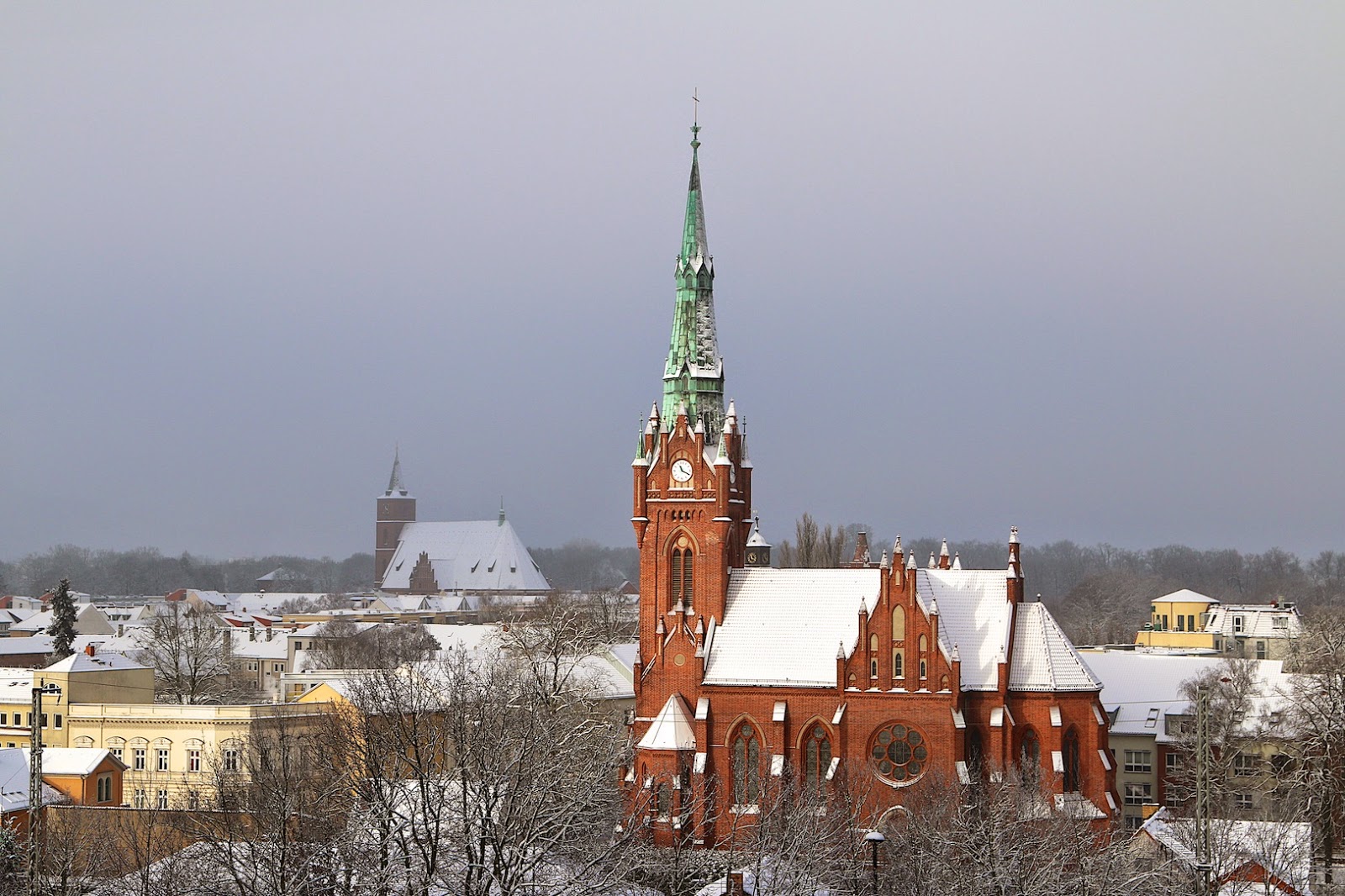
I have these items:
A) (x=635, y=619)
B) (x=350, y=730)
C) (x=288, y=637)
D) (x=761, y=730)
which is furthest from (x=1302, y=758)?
Result: (x=288, y=637)

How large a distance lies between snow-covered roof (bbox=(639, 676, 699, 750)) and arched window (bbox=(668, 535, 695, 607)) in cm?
492

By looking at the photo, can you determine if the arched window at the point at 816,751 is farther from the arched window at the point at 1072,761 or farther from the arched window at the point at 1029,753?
the arched window at the point at 1072,761

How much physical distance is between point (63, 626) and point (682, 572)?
92.9 meters

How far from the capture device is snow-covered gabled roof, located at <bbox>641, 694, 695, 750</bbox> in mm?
68750

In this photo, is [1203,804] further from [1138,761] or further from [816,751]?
[1138,761]

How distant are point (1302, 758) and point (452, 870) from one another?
41.9 metres

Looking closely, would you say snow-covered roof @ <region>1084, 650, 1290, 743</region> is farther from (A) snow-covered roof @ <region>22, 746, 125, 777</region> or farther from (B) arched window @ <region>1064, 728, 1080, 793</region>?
(A) snow-covered roof @ <region>22, 746, 125, 777</region>

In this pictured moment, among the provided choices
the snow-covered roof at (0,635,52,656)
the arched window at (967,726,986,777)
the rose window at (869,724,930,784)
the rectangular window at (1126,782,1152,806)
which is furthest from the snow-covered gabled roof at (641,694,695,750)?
→ the snow-covered roof at (0,635,52,656)

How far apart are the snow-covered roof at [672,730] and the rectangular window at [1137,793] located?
2878 cm

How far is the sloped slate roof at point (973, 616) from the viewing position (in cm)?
6762

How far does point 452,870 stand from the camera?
38875 millimetres

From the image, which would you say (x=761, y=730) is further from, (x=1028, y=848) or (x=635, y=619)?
(x=635, y=619)

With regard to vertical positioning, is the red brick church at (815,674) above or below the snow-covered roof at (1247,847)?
above

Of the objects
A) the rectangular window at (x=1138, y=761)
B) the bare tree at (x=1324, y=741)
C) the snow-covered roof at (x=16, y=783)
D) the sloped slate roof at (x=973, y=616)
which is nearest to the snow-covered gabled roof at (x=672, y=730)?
the sloped slate roof at (x=973, y=616)
